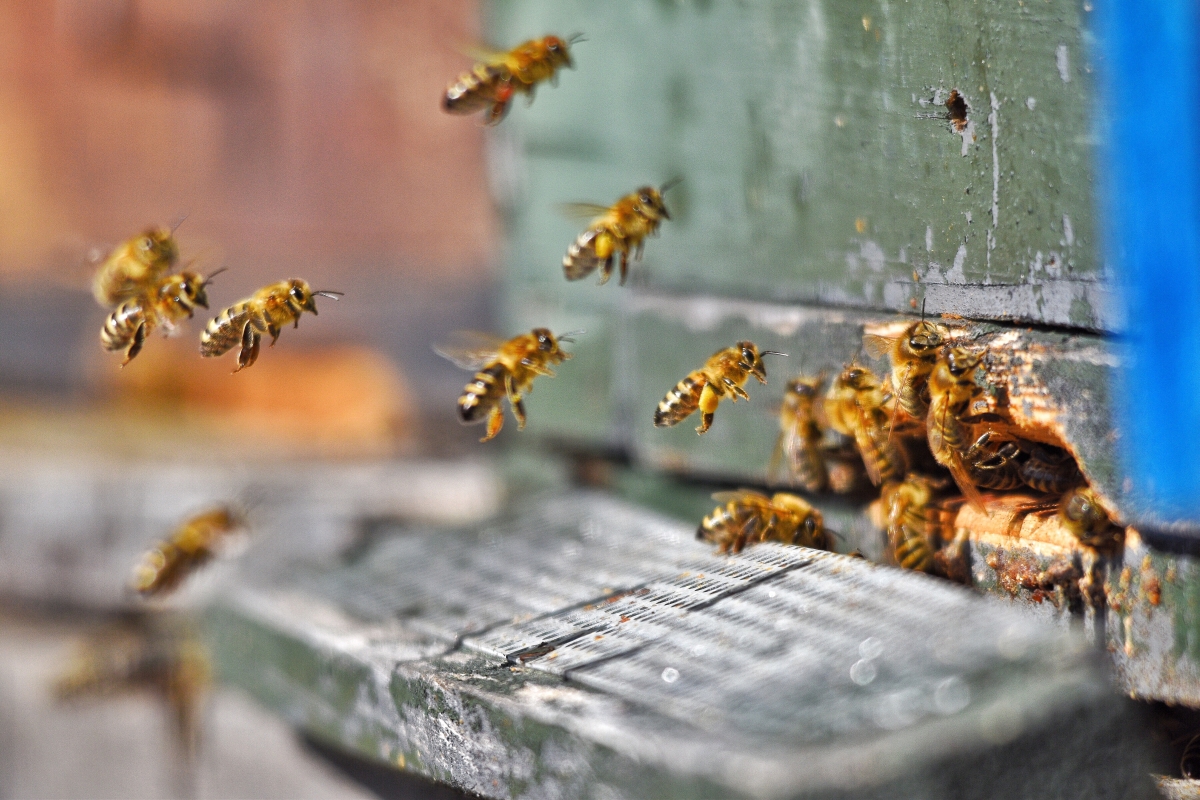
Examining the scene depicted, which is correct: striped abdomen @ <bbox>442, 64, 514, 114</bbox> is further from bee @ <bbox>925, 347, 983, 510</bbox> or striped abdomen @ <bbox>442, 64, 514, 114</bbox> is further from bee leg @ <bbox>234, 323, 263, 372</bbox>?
bee @ <bbox>925, 347, 983, 510</bbox>

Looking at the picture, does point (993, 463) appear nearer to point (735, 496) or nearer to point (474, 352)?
point (735, 496)

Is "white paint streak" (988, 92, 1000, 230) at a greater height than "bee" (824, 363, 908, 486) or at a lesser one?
greater

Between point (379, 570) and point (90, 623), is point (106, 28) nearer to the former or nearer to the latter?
point (90, 623)

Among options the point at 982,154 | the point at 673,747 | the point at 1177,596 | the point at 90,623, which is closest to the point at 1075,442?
the point at 1177,596

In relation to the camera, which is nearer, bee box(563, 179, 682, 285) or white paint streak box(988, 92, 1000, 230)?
white paint streak box(988, 92, 1000, 230)

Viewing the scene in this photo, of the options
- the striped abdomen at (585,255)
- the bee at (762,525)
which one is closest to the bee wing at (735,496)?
the bee at (762,525)

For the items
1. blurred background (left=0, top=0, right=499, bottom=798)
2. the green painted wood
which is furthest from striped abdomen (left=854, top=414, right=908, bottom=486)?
blurred background (left=0, top=0, right=499, bottom=798)
